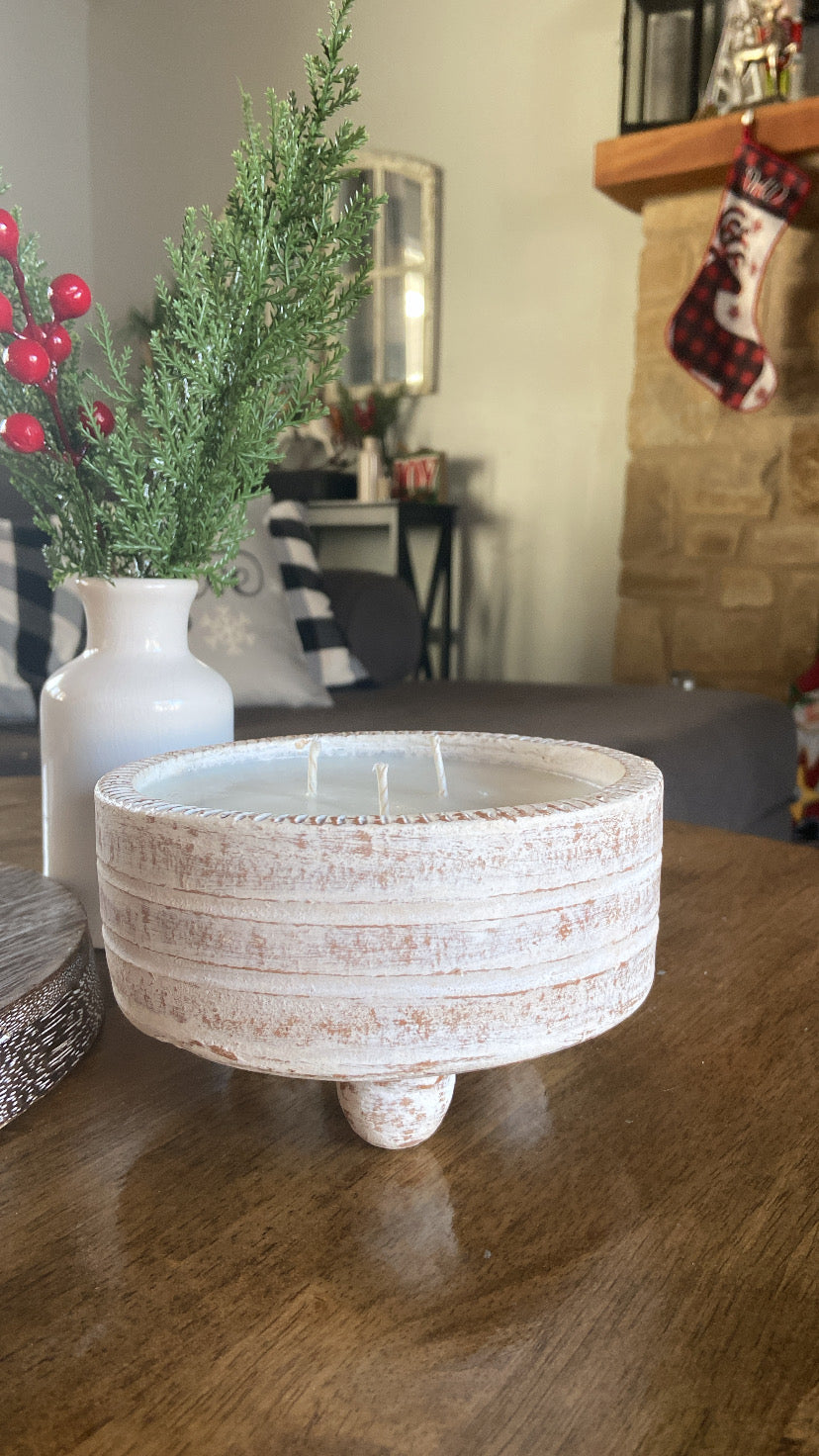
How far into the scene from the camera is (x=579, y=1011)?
1.00 ft

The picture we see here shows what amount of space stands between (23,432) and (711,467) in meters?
2.39

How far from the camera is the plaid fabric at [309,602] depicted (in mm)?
1785

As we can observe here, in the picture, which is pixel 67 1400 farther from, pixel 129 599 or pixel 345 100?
pixel 345 100

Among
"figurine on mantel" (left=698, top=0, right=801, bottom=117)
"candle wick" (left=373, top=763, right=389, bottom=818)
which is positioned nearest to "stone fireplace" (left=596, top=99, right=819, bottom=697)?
"figurine on mantel" (left=698, top=0, right=801, bottom=117)

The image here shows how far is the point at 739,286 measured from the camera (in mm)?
2363

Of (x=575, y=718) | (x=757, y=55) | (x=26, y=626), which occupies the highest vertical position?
(x=757, y=55)

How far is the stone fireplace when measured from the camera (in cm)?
243

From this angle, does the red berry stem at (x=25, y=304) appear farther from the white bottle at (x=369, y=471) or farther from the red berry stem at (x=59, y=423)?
the white bottle at (x=369, y=471)

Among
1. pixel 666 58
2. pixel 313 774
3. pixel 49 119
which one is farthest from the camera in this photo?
pixel 49 119

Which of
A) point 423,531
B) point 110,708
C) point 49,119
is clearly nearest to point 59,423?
point 110,708

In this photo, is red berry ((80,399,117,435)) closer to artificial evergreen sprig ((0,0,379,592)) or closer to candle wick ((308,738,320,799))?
artificial evergreen sprig ((0,0,379,592))

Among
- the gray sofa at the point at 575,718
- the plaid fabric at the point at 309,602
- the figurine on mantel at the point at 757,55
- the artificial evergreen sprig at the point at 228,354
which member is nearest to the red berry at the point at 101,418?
the artificial evergreen sprig at the point at 228,354

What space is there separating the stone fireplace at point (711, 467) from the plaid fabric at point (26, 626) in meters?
1.61

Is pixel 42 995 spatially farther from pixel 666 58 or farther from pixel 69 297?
pixel 666 58
